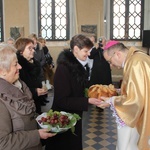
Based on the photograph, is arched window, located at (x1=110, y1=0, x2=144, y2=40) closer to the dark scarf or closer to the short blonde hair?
the dark scarf

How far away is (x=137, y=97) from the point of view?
233cm

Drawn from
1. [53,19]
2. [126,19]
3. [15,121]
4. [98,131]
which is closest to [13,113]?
[15,121]

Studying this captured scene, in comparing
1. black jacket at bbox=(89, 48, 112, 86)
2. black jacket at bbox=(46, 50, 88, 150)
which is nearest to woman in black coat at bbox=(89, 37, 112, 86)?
black jacket at bbox=(89, 48, 112, 86)

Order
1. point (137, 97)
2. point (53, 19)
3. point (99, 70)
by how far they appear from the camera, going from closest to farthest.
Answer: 1. point (137, 97)
2. point (99, 70)
3. point (53, 19)

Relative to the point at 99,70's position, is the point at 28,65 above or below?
above

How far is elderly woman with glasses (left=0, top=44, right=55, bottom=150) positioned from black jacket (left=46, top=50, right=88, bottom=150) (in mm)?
644

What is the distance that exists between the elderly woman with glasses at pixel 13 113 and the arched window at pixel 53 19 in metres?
9.38

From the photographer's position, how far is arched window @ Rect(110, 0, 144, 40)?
1059 centimetres

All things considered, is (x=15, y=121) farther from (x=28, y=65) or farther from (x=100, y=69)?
(x=100, y=69)

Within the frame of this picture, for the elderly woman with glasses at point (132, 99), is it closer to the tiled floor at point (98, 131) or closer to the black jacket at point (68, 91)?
the black jacket at point (68, 91)

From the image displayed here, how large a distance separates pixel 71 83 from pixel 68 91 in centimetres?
9

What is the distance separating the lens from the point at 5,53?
1.86 metres

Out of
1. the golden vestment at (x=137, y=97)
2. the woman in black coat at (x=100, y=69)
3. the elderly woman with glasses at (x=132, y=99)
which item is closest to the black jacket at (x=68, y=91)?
the elderly woman with glasses at (x=132, y=99)

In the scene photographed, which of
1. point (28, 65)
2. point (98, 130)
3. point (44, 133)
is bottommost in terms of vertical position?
point (98, 130)
